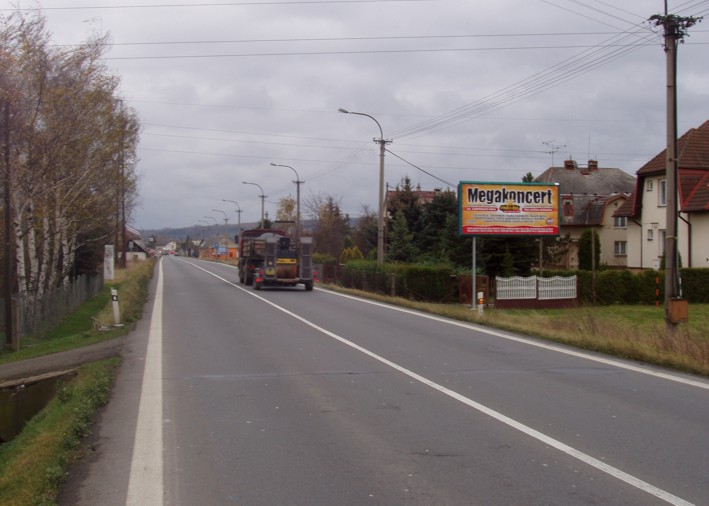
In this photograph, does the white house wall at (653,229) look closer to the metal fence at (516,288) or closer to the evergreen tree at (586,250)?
the evergreen tree at (586,250)

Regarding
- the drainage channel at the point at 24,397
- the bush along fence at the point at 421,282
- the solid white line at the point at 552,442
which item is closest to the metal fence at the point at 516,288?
the bush along fence at the point at 421,282

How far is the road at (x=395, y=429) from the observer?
544 centimetres

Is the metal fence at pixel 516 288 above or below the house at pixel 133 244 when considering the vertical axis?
below

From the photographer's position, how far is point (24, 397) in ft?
39.1

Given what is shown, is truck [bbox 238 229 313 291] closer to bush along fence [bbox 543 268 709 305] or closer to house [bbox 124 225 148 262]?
bush along fence [bbox 543 268 709 305]

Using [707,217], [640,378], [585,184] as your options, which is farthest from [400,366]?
[585,184]

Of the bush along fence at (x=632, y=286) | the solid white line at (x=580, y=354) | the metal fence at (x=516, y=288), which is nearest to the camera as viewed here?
the solid white line at (x=580, y=354)

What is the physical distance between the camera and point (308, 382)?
995 cm

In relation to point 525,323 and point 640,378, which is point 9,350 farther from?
point 640,378

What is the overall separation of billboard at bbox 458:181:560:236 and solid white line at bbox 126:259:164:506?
18925 millimetres

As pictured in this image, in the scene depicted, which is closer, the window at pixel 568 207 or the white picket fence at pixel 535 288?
the white picket fence at pixel 535 288

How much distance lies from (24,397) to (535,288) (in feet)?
78.2

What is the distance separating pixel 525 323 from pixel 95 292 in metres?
30.4

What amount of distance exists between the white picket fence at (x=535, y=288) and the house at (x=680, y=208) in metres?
7.09
